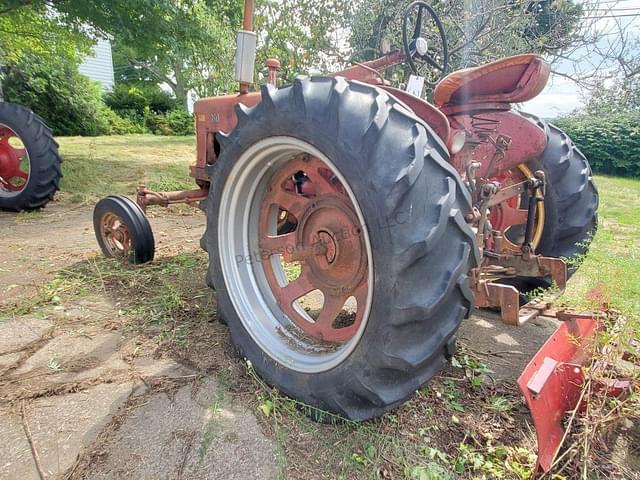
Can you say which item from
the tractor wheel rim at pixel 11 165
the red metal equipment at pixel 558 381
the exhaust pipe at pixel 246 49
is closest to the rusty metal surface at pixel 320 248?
the red metal equipment at pixel 558 381

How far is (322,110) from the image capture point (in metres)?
1.47

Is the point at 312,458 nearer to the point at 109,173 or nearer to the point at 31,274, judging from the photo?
the point at 31,274

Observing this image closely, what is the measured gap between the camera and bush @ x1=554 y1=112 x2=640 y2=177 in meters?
16.1

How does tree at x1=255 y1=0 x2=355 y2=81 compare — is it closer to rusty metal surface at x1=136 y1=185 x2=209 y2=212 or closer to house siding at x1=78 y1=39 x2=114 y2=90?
rusty metal surface at x1=136 y1=185 x2=209 y2=212

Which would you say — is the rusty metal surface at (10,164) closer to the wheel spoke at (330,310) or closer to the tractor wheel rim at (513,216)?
the wheel spoke at (330,310)

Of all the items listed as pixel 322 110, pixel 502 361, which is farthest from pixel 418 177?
pixel 502 361

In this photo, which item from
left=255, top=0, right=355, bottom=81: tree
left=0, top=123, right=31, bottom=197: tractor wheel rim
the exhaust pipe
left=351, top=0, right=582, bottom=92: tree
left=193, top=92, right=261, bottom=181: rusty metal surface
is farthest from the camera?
left=255, top=0, right=355, bottom=81: tree

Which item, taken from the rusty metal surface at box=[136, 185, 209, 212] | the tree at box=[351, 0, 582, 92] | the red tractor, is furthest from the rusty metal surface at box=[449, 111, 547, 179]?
the tree at box=[351, 0, 582, 92]

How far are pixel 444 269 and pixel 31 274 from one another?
3073 mm

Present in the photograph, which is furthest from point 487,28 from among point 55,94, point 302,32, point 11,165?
point 55,94

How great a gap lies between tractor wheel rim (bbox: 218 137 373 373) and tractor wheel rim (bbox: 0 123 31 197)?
13.7ft

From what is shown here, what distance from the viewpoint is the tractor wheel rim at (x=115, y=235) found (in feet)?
10.6

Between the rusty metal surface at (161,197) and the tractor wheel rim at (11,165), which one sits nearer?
the rusty metal surface at (161,197)

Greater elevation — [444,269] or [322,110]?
[322,110]
